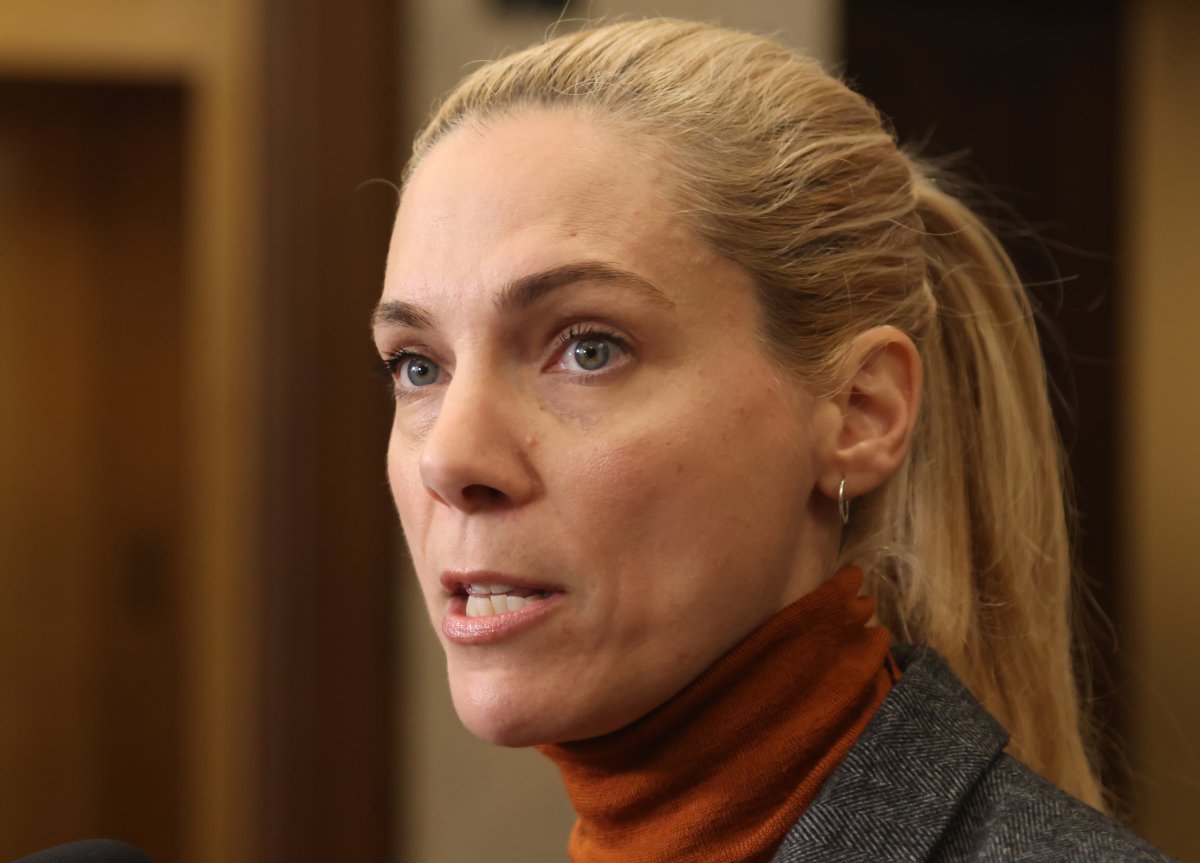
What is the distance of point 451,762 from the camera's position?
7.95ft

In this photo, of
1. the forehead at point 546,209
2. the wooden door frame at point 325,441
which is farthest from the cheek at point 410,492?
the wooden door frame at point 325,441

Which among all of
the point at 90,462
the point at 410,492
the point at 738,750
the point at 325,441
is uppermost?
the point at 410,492

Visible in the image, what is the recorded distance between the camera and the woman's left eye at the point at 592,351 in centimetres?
101

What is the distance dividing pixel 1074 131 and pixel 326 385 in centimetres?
180

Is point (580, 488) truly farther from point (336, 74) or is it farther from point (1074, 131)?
point (1074, 131)

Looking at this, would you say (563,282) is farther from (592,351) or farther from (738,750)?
(738,750)

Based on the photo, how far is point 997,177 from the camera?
315 cm

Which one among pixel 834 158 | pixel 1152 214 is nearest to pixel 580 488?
pixel 834 158

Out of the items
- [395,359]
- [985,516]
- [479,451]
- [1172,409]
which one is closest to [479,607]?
[479,451]

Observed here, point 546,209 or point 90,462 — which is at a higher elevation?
point 546,209

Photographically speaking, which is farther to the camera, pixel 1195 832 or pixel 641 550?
pixel 1195 832

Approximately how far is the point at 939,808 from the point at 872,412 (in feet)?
1.00

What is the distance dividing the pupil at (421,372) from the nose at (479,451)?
0.32 ft

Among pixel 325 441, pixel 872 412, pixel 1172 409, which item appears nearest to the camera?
pixel 872 412
